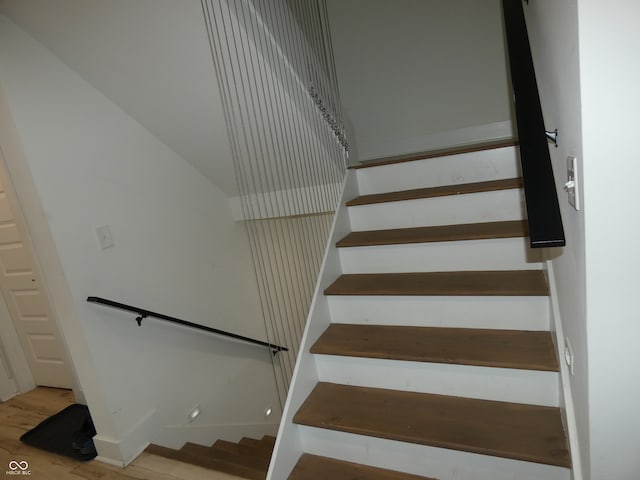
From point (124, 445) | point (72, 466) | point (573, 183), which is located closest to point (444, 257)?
point (573, 183)

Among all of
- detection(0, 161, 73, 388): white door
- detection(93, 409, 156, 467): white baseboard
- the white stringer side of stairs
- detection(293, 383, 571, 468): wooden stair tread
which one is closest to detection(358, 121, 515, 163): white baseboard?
the white stringer side of stairs

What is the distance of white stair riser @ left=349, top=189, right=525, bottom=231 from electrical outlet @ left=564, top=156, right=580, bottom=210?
1.03 m

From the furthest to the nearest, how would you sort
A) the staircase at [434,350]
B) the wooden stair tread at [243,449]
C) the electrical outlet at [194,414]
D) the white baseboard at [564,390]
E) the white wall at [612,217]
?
the wooden stair tread at [243,449] → the electrical outlet at [194,414] → the staircase at [434,350] → the white baseboard at [564,390] → the white wall at [612,217]

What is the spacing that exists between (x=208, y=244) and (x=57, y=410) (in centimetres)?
169

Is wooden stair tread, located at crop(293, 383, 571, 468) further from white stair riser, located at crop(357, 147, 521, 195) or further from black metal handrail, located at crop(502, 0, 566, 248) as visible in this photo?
white stair riser, located at crop(357, 147, 521, 195)

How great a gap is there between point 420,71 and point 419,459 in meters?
3.06

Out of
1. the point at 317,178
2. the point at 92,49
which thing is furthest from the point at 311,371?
the point at 92,49

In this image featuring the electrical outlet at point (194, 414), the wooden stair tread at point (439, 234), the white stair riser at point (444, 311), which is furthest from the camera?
the electrical outlet at point (194, 414)

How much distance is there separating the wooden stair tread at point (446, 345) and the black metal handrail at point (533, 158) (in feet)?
2.28

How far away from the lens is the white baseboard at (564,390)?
1131 mm

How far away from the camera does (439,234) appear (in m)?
1.96

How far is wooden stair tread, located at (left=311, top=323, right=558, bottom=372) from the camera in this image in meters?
1.44

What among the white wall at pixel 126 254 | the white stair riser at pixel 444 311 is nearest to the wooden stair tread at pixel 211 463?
the white wall at pixel 126 254

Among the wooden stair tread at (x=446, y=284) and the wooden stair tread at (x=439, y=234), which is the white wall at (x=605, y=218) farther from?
the wooden stair tread at (x=439, y=234)
